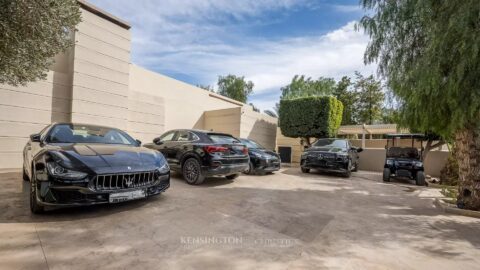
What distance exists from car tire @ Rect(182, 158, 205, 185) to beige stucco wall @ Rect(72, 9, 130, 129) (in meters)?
5.27

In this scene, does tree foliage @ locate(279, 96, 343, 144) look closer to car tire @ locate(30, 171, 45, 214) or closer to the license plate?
the license plate

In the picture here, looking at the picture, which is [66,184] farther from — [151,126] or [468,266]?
[151,126]

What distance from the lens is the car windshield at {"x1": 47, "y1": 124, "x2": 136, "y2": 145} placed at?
447cm

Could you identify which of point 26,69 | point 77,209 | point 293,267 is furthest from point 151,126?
point 293,267

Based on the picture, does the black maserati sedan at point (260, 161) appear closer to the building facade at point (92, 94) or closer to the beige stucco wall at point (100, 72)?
the building facade at point (92, 94)

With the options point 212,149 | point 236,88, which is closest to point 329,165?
point 212,149

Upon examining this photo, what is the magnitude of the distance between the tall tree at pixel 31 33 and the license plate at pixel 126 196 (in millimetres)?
3797

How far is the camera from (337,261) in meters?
2.77

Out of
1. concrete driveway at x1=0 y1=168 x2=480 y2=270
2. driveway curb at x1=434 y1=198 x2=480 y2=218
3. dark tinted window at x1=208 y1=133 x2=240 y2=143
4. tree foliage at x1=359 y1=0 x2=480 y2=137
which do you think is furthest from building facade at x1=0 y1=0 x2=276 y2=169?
driveway curb at x1=434 y1=198 x2=480 y2=218

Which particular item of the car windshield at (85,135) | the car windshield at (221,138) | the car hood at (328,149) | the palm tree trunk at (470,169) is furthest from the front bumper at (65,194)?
the car hood at (328,149)

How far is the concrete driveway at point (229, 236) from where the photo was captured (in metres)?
2.60

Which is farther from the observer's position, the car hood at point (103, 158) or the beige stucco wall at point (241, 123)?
the beige stucco wall at point (241, 123)

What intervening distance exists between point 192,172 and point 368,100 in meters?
25.5

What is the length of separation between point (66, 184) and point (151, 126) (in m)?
9.12
